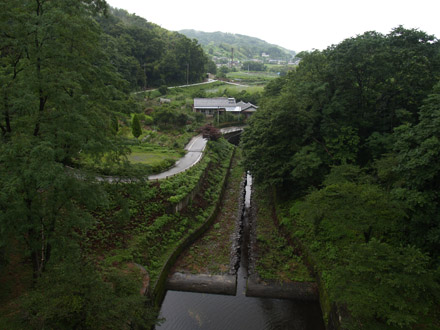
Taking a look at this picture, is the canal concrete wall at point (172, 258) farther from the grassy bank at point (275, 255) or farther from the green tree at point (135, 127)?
the green tree at point (135, 127)

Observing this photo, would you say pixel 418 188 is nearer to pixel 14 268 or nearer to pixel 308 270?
pixel 308 270

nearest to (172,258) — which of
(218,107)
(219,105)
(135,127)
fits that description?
(135,127)

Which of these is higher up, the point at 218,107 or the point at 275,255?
the point at 218,107

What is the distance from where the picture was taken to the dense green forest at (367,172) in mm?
11266

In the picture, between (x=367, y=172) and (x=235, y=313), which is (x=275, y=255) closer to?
(x=235, y=313)

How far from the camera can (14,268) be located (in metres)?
14.1

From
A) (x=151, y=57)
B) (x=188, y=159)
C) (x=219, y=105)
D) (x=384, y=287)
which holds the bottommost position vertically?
(x=188, y=159)

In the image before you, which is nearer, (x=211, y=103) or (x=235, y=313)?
(x=235, y=313)

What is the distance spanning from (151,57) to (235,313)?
68179 mm

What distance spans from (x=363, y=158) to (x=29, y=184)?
825 inches

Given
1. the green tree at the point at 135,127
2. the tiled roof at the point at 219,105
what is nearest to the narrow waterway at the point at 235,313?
the green tree at the point at 135,127

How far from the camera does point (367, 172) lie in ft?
68.8

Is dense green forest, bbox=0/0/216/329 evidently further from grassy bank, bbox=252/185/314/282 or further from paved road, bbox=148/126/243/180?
paved road, bbox=148/126/243/180

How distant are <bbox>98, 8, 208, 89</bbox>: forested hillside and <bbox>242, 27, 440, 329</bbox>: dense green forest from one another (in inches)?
1649
